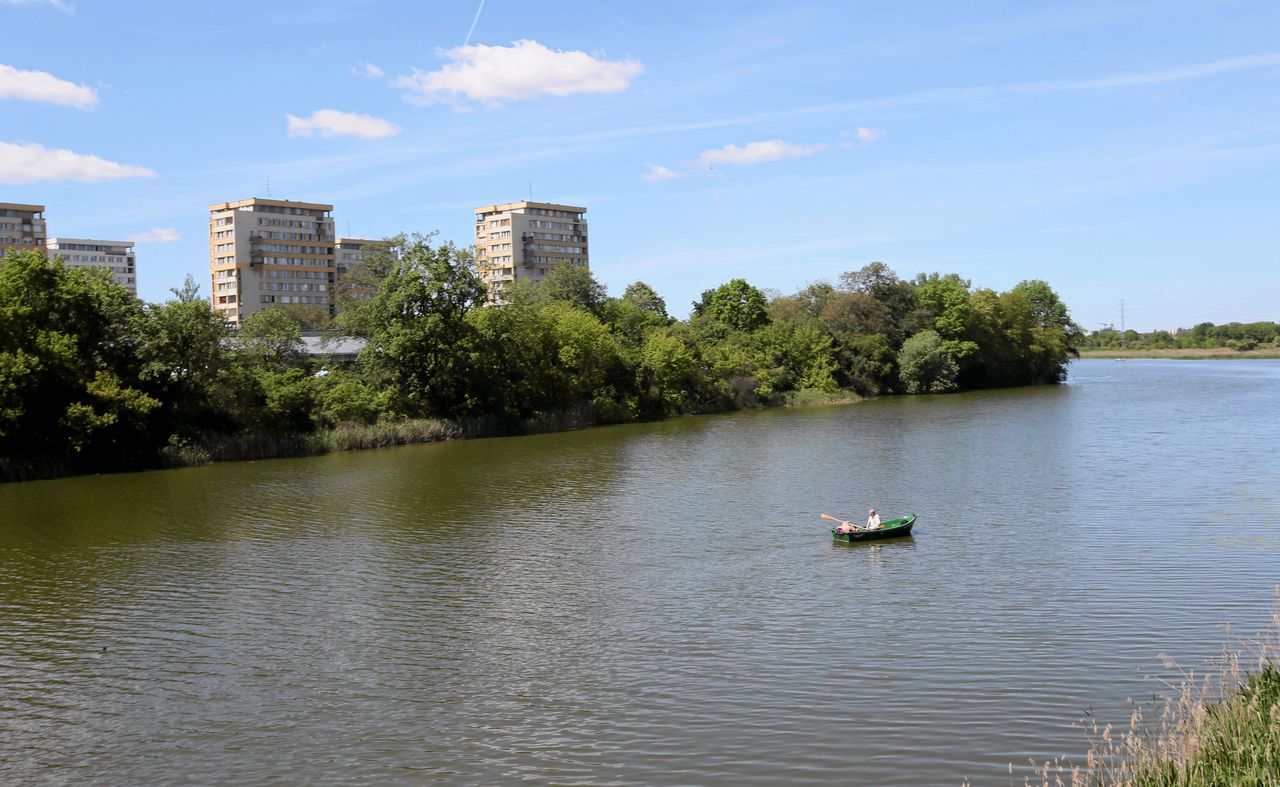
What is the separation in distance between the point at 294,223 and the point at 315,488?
10792cm

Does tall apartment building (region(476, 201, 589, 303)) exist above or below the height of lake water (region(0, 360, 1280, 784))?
above

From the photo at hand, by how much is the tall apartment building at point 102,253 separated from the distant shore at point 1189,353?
168248mm

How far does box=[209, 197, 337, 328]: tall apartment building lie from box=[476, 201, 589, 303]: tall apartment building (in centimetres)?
2799

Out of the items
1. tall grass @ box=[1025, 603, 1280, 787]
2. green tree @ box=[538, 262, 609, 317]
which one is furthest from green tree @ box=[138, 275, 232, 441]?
tall grass @ box=[1025, 603, 1280, 787]

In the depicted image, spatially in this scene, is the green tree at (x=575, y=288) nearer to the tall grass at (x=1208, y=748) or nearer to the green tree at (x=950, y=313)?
the green tree at (x=950, y=313)

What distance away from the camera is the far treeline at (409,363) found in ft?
134

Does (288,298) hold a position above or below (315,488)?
above

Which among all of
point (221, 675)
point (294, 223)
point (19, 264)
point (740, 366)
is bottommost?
point (221, 675)

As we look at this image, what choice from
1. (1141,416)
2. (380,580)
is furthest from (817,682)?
(1141,416)

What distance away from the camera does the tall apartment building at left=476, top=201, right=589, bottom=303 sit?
505 feet

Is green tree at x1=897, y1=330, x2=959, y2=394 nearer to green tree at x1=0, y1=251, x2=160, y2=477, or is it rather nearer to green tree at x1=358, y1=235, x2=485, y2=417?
green tree at x1=358, y1=235, x2=485, y2=417

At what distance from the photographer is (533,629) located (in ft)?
55.3

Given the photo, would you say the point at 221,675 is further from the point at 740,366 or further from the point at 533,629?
the point at 740,366

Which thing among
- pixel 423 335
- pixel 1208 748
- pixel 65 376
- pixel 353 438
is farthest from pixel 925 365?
pixel 1208 748
